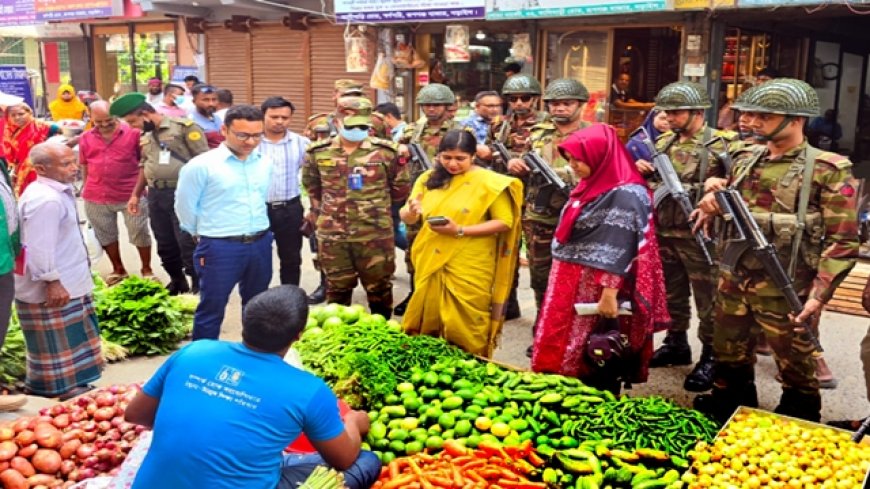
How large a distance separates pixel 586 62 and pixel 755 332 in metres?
6.79

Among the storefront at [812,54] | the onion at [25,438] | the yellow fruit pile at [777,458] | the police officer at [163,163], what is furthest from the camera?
the storefront at [812,54]

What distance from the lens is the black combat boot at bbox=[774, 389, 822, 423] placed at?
4656 millimetres

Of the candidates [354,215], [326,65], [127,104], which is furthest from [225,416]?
[326,65]

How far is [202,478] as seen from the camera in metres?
2.92

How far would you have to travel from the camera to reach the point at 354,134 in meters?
6.30

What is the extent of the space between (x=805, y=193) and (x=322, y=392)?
299 cm

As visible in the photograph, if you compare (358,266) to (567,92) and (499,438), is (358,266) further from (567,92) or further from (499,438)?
(499,438)

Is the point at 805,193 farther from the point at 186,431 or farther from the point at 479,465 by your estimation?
the point at 186,431

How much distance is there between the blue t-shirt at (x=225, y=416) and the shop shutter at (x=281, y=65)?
1191 cm

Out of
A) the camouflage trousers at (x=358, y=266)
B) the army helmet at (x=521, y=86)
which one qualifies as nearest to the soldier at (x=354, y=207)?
the camouflage trousers at (x=358, y=266)

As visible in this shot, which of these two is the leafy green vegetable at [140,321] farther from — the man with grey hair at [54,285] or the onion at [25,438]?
the onion at [25,438]

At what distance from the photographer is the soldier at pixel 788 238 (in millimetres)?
4367

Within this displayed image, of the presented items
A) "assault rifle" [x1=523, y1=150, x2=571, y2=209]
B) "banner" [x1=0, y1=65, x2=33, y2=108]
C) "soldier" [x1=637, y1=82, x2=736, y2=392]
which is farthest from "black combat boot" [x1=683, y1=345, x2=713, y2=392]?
"banner" [x1=0, y1=65, x2=33, y2=108]

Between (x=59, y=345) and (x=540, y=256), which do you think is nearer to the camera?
(x=59, y=345)
